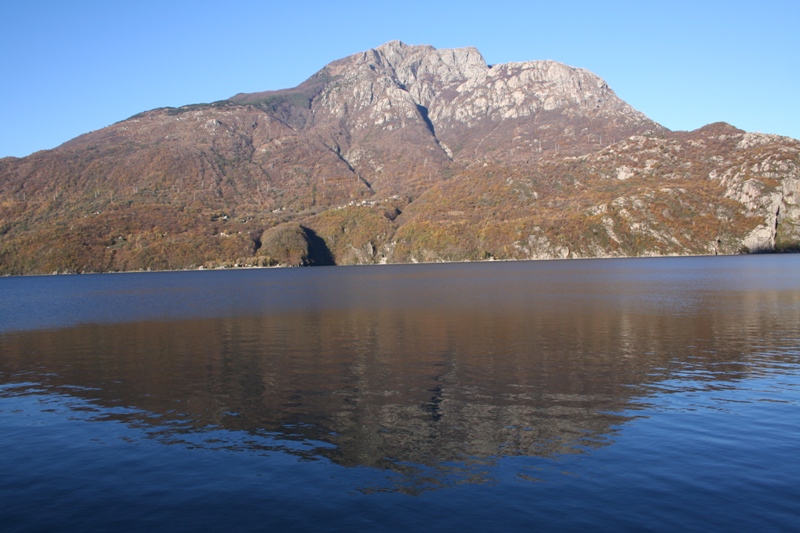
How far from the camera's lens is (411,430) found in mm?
27359

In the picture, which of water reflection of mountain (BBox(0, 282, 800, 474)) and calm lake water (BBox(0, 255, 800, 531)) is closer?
calm lake water (BBox(0, 255, 800, 531))

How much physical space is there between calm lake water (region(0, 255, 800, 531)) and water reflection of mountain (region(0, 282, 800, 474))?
0.73 feet

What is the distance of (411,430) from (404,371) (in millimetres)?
13989

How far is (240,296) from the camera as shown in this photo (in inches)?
4749

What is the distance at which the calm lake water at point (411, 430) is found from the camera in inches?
750

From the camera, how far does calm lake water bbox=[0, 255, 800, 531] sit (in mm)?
19062

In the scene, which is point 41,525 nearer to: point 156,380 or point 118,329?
point 156,380

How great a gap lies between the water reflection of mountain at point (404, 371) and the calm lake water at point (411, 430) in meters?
0.22

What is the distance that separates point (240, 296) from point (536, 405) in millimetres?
98864

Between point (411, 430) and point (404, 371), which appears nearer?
point (411, 430)

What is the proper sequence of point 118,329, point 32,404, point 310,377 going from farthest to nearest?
point 118,329 → point 310,377 → point 32,404

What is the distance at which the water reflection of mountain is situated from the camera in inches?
1071

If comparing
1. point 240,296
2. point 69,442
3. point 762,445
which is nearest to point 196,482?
point 69,442

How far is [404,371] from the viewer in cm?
4134
